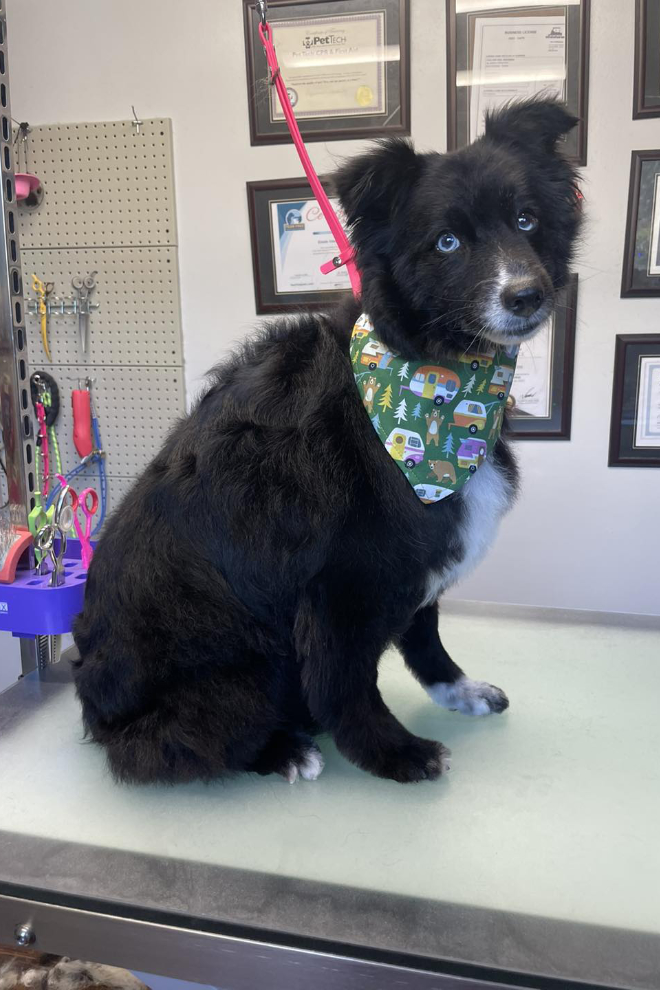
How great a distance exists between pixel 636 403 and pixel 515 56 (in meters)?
1.07

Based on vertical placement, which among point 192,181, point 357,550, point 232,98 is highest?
point 232,98

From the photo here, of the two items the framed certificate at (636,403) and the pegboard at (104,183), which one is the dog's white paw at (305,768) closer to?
the framed certificate at (636,403)

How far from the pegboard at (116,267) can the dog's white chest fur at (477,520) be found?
155cm

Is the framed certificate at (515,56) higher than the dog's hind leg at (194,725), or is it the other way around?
the framed certificate at (515,56)

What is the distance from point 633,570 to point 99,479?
1852 mm

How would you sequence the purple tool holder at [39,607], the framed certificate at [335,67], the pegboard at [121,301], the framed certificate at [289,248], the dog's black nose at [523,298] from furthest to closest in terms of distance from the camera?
the pegboard at [121,301]
the framed certificate at [289,248]
the framed certificate at [335,67]
the purple tool holder at [39,607]
the dog's black nose at [523,298]

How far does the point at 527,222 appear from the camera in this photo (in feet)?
3.37

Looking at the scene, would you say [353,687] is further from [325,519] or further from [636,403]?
[636,403]

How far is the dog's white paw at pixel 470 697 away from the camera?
1.25m

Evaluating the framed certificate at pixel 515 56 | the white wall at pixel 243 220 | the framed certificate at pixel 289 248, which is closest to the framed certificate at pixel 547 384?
the white wall at pixel 243 220

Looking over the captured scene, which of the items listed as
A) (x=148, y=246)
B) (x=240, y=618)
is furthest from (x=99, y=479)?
(x=240, y=618)

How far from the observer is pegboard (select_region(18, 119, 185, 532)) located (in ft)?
7.76

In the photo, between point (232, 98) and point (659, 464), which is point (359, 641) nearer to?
point (659, 464)

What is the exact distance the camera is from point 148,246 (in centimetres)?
239
